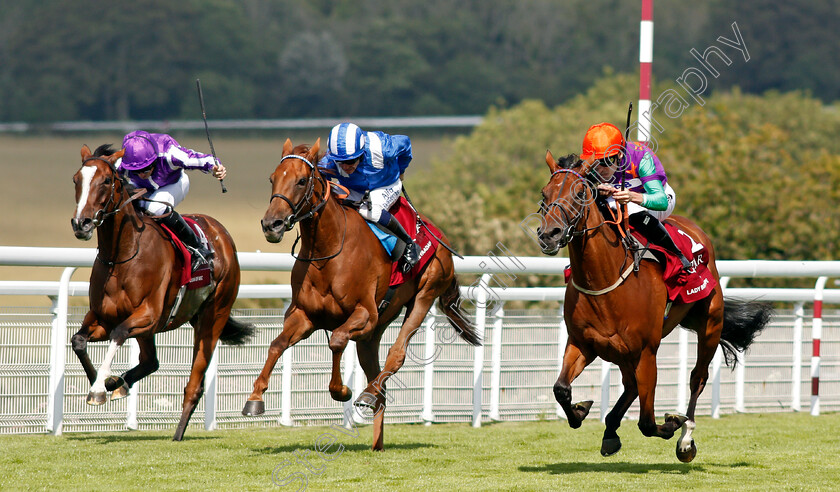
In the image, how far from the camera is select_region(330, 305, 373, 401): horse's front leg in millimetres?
6035

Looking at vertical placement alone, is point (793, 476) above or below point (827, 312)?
below

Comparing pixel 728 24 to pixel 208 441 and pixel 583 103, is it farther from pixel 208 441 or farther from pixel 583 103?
pixel 208 441

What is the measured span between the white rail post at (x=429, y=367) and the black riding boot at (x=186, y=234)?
6.00 feet

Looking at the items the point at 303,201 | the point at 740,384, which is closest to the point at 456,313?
the point at 303,201

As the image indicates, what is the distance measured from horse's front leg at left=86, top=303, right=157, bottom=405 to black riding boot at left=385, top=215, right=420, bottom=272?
1.42 m

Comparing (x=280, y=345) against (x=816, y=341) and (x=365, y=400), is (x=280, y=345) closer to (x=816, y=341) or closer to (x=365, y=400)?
(x=365, y=400)

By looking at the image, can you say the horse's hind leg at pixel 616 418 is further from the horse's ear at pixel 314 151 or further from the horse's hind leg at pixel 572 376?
the horse's ear at pixel 314 151

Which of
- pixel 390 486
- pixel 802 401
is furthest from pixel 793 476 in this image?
pixel 802 401

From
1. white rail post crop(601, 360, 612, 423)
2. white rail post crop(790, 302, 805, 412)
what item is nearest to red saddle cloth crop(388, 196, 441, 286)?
white rail post crop(601, 360, 612, 423)

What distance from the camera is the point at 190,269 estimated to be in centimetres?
686

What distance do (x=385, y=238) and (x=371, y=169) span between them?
1.33 feet

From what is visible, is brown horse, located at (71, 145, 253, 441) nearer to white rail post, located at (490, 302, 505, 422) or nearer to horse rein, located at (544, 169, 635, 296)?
white rail post, located at (490, 302, 505, 422)

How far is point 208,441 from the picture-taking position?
6.89 meters

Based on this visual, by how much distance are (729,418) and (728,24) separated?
200 ft
